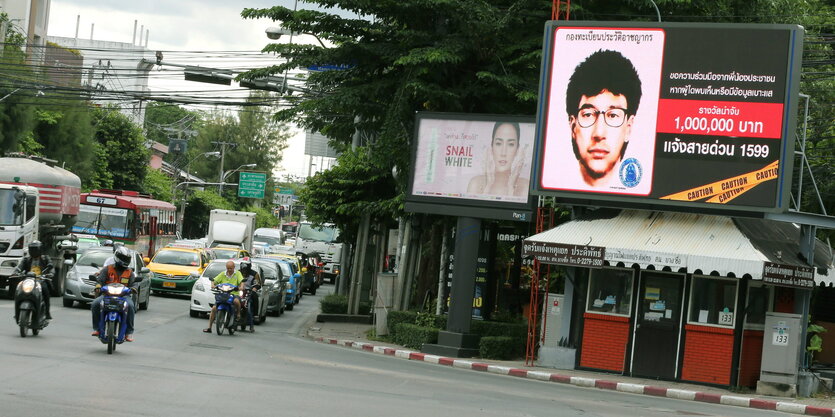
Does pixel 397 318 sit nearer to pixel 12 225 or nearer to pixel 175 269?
pixel 12 225

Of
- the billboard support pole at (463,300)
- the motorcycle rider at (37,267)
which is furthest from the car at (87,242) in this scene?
the billboard support pole at (463,300)

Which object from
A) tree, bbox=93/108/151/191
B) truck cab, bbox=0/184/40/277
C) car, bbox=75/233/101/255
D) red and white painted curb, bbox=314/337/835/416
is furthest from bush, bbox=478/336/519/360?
tree, bbox=93/108/151/191

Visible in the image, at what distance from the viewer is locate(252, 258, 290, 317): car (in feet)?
110

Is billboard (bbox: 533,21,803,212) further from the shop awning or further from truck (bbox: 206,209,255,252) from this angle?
truck (bbox: 206,209,255,252)

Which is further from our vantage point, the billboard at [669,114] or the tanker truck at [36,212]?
the tanker truck at [36,212]

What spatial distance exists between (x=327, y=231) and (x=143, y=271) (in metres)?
46.5

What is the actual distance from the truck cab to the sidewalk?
9.28m

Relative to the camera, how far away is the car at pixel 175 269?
3694cm

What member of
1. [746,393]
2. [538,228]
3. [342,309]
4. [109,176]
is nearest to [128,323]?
[538,228]

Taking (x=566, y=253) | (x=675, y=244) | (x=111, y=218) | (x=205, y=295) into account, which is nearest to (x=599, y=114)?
(x=566, y=253)

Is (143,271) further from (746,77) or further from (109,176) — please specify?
(109,176)

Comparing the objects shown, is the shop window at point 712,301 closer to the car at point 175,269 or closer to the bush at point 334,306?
the bush at point 334,306

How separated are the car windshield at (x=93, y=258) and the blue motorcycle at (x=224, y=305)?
21.2ft

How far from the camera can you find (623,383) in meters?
20.5
